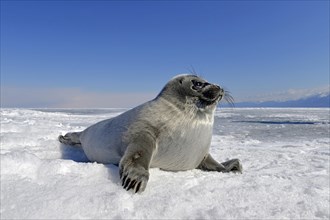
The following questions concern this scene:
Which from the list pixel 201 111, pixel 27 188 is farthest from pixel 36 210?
pixel 201 111

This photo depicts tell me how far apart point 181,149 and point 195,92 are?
1.73ft

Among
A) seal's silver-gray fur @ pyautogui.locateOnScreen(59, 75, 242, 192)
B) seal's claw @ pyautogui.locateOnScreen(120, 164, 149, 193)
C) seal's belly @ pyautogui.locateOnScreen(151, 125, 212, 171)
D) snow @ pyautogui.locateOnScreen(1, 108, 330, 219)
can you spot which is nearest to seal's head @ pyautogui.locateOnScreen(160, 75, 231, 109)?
seal's silver-gray fur @ pyautogui.locateOnScreen(59, 75, 242, 192)

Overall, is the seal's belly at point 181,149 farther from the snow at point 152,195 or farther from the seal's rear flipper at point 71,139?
the seal's rear flipper at point 71,139

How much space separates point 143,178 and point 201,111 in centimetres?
104

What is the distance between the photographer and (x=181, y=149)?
251 centimetres

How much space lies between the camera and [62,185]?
5.85 feet

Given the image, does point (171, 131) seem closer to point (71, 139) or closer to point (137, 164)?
point (137, 164)

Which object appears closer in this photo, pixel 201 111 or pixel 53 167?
pixel 53 167

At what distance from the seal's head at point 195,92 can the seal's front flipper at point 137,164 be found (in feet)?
1.86

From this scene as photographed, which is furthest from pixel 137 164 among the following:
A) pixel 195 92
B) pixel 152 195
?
pixel 195 92

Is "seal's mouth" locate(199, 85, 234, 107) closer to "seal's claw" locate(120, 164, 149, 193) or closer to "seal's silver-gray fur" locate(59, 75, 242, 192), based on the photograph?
"seal's silver-gray fur" locate(59, 75, 242, 192)

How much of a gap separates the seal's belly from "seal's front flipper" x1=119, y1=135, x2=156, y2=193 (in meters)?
0.12

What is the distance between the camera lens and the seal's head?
2682 millimetres

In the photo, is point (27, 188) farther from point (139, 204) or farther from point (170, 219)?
point (170, 219)
